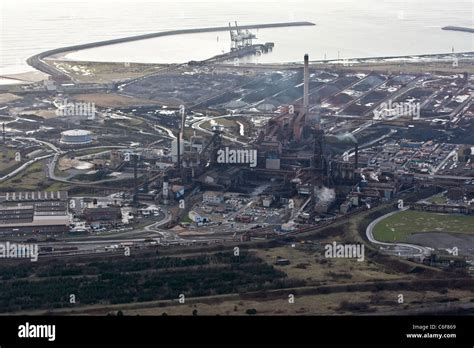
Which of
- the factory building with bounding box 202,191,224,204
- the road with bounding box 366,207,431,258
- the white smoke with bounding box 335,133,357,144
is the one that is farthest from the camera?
the white smoke with bounding box 335,133,357,144

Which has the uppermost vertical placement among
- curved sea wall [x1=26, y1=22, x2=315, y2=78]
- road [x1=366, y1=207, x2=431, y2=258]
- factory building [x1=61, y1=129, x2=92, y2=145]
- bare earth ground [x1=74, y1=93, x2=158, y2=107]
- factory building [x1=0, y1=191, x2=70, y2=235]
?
curved sea wall [x1=26, y1=22, x2=315, y2=78]

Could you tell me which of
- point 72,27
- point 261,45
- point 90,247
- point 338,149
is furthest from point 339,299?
point 72,27

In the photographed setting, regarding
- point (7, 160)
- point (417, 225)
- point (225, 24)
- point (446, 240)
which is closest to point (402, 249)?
point (446, 240)

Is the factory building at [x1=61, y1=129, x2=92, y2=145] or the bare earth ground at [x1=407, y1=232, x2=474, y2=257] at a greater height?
the factory building at [x1=61, y1=129, x2=92, y2=145]

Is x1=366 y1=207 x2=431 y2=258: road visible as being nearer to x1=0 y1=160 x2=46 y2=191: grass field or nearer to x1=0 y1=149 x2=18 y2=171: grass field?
x1=0 y1=160 x2=46 y2=191: grass field

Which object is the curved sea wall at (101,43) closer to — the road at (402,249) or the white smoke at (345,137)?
the white smoke at (345,137)

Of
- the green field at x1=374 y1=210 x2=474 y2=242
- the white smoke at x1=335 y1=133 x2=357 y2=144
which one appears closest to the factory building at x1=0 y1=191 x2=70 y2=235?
the green field at x1=374 y1=210 x2=474 y2=242

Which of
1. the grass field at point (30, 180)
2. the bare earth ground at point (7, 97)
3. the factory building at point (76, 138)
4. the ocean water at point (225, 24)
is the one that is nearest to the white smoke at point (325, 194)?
the grass field at point (30, 180)
